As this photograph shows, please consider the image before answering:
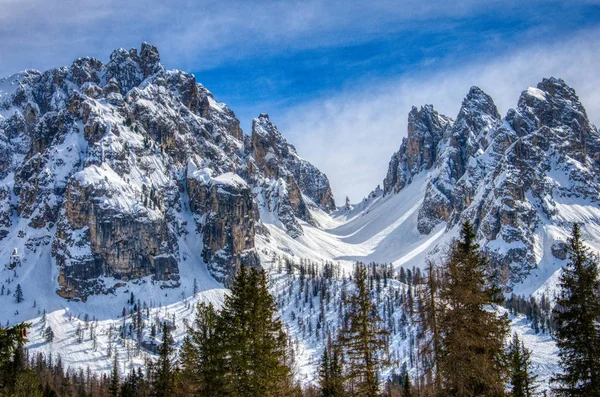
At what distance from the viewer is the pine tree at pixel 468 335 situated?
88.0 ft

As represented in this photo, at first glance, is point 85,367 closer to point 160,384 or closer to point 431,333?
point 160,384

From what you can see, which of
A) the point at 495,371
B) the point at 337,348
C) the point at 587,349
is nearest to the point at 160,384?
the point at 337,348

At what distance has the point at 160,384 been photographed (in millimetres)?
47250

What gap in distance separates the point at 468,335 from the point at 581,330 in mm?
7480

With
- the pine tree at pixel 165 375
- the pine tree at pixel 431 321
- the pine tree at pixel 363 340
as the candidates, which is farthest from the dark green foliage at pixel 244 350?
the pine tree at pixel 431 321

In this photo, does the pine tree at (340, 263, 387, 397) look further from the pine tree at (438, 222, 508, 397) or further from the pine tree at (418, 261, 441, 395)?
the pine tree at (438, 222, 508, 397)

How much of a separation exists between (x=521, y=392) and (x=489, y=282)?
13301 millimetres

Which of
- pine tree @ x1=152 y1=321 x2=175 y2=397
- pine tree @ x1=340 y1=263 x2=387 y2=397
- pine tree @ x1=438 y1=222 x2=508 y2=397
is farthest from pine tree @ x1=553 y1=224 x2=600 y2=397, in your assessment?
pine tree @ x1=152 y1=321 x2=175 y2=397

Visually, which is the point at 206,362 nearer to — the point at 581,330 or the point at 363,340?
the point at 363,340

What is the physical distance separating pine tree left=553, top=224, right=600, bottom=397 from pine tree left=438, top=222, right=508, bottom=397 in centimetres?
416

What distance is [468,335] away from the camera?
89.6 feet

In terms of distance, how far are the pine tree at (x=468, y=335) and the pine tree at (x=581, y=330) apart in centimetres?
416

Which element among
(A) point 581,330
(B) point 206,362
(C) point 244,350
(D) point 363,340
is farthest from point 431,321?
(B) point 206,362

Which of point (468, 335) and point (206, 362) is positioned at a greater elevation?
point (468, 335)
